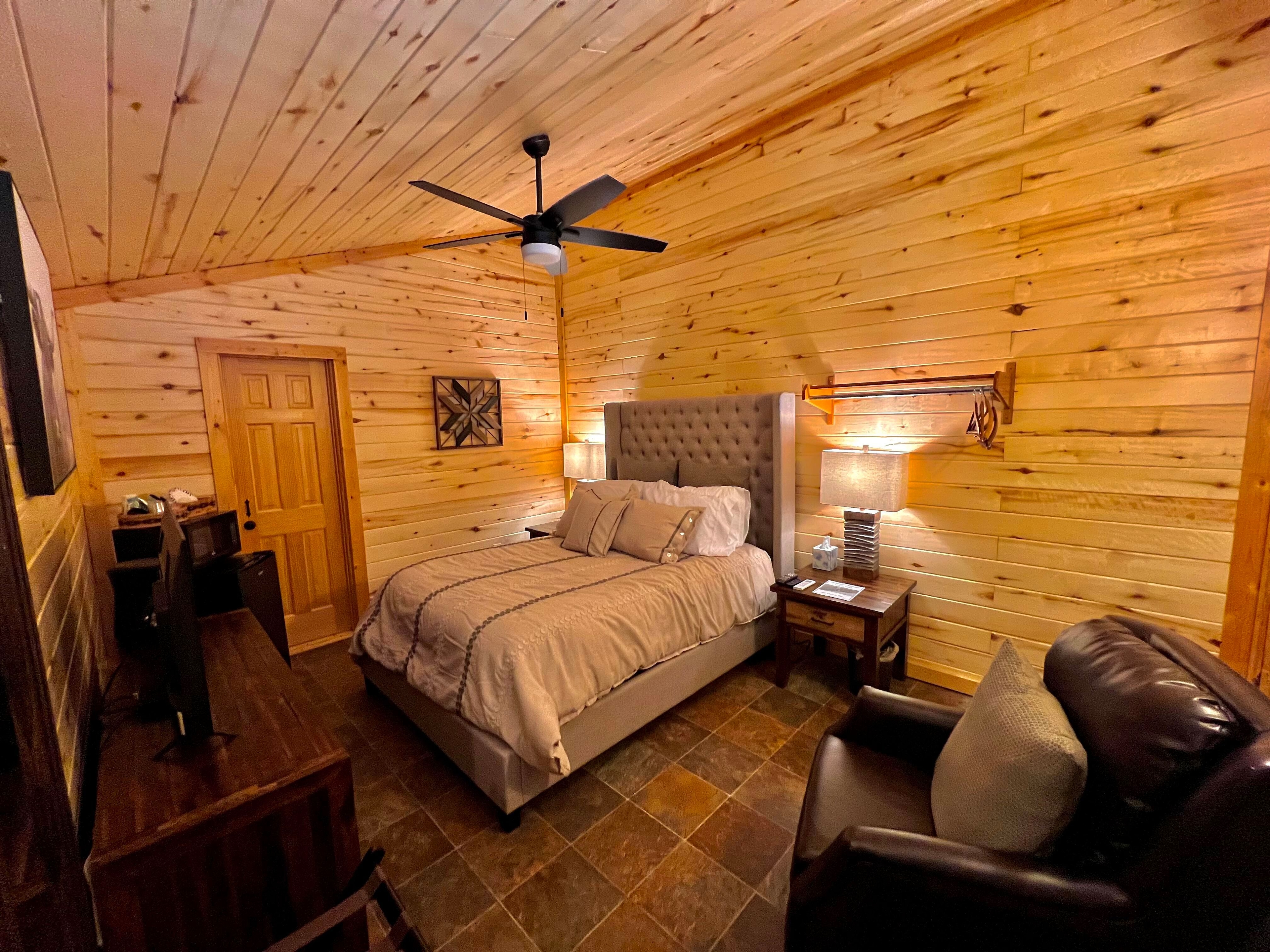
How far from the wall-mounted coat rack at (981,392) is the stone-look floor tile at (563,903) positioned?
8.27 ft

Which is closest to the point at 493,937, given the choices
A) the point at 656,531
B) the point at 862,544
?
the point at 656,531

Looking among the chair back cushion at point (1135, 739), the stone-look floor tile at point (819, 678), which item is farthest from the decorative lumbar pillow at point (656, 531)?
the chair back cushion at point (1135, 739)

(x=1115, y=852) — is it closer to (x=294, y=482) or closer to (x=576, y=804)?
(x=576, y=804)

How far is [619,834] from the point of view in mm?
1888

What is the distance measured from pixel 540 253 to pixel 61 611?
6.75 feet

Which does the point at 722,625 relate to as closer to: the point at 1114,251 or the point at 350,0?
the point at 1114,251

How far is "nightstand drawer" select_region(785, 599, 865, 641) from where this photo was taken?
2.55 meters

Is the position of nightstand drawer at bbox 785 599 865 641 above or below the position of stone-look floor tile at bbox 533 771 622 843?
above

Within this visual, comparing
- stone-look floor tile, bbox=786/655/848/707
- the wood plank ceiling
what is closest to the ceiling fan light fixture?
the wood plank ceiling

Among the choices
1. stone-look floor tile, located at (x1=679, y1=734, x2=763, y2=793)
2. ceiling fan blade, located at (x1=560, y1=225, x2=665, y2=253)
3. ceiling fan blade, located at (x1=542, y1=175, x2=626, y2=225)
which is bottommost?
stone-look floor tile, located at (x1=679, y1=734, x2=763, y2=793)

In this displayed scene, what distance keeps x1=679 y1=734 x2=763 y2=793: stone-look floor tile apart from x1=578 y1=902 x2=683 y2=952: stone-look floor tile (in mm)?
631

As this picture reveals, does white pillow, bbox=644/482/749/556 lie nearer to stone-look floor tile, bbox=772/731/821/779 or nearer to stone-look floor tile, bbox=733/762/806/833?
stone-look floor tile, bbox=772/731/821/779

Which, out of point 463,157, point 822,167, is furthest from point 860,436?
point 463,157

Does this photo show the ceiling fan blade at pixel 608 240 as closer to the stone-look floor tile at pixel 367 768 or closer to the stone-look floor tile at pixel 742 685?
the stone-look floor tile at pixel 742 685
